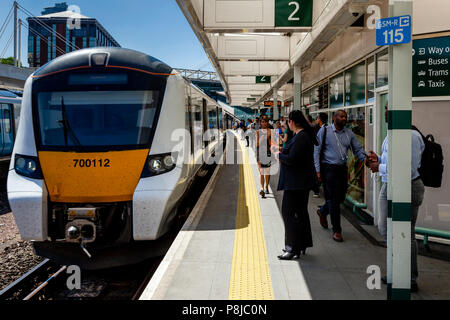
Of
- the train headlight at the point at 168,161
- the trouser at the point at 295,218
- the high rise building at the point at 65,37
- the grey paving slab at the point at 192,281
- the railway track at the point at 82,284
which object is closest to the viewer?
the grey paving slab at the point at 192,281

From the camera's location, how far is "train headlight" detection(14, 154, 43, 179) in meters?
5.03


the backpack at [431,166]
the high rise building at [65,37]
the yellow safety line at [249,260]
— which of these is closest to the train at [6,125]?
the yellow safety line at [249,260]

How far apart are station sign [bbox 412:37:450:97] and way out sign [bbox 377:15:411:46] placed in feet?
8.21

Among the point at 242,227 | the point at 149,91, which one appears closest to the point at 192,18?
the point at 149,91

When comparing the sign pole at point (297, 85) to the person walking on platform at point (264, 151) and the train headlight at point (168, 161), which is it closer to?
the person walking on platform at point (264, 151)

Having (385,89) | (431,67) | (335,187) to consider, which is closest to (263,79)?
(385,89)

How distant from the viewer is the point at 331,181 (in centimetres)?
548

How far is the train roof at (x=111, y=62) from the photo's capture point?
210 inches

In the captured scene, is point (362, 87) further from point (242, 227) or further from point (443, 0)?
point (242, 227)

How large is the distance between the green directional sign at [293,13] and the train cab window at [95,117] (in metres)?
4.55

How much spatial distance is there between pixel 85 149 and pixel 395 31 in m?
3.66

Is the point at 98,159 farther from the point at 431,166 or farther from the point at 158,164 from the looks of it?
the point at 431,166

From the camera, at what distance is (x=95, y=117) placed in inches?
205

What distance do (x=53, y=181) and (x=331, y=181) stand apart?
3537 millimetres
